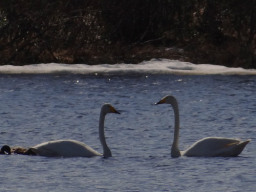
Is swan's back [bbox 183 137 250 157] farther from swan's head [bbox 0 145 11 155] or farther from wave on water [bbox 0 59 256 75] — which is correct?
wave on water [bbox 0 59 256 75]

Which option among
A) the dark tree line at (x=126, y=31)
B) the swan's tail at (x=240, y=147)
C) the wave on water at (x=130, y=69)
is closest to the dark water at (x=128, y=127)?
the swan's tail at (x=240, y=147)

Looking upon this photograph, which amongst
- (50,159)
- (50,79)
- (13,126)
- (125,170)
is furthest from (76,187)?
(50,79)

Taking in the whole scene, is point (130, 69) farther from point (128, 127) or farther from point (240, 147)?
point (240, 147)

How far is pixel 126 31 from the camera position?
119 feet

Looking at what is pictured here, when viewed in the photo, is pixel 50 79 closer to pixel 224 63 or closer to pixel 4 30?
pixel 4 30

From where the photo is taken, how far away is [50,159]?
600 inches

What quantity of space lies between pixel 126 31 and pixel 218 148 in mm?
21218

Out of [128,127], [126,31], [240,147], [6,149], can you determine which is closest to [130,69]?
[126,31]

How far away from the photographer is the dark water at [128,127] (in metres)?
13.2

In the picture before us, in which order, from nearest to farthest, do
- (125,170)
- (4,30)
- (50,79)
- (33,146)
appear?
(125,170)
(33,146)
(50,79)
(4,30)

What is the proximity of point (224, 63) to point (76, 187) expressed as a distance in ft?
73.0

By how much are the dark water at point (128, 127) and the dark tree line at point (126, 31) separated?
2732mm

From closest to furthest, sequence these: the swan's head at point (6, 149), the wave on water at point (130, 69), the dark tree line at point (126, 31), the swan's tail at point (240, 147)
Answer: the swan's tail at point (240, 147)
the swan's head at point (6, 149)
the wave on water at point (130, 69)
the dark tree line at point (126, 31)

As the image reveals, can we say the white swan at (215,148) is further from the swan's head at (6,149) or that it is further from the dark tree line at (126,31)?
the dark tree line at (126,31)
